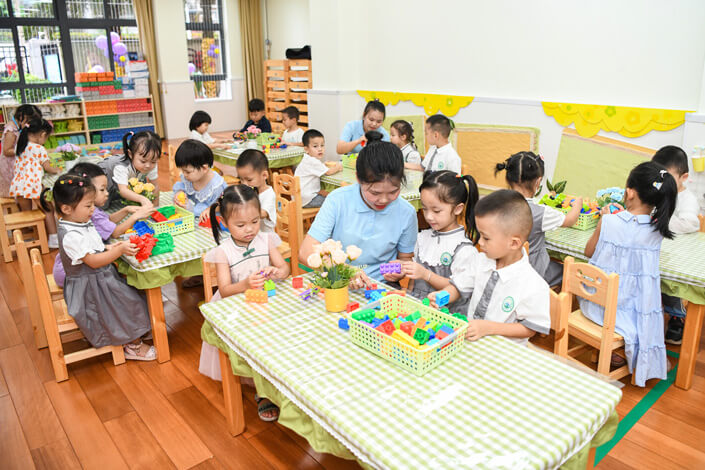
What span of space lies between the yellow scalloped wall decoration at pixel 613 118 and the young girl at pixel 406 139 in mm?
1342

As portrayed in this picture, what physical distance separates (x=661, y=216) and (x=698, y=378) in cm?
104

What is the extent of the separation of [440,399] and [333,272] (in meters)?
0.67

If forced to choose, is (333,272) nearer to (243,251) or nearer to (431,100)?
(243,251)

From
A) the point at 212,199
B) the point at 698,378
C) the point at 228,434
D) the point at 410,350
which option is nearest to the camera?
the point at 410,350

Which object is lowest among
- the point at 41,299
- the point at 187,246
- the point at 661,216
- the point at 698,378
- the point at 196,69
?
the point at 698,378

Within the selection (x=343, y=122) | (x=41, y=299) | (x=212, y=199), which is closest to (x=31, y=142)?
(x=212, y=199)

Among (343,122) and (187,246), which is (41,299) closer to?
(187,246)

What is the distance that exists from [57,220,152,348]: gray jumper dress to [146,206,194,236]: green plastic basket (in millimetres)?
333

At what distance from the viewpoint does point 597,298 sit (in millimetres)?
2203

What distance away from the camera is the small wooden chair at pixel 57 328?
2648mm

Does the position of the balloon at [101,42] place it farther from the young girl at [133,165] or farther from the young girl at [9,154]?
the young girl at [133,165]

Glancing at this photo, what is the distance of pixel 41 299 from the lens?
2658 mm

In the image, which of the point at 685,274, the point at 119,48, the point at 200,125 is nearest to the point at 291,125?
the point at 200,125

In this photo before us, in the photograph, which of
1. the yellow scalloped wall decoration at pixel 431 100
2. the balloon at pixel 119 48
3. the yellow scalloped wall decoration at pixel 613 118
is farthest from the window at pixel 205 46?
the yellow scalloped wall decoration at pixel 613 118
